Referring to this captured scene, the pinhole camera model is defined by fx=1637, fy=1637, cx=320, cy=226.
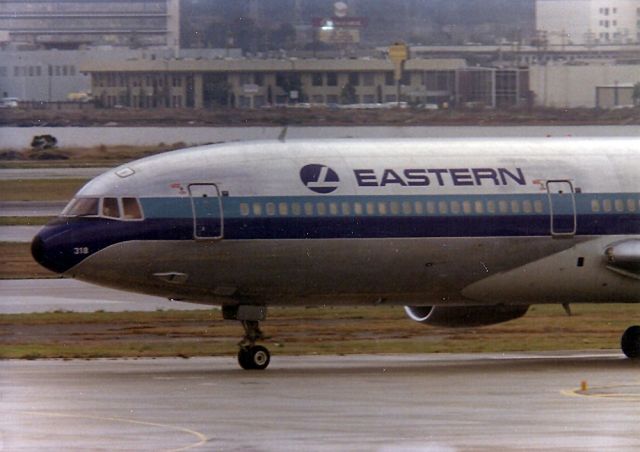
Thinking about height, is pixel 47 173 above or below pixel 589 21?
below

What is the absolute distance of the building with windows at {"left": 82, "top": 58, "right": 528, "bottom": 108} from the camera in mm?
59125

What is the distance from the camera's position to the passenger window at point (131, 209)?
29.6m

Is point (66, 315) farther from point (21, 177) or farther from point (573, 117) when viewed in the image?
point (21, 177)

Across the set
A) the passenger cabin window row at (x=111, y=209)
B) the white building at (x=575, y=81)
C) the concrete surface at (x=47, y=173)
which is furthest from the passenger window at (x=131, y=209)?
the concrete surface at (x=47, y=173)

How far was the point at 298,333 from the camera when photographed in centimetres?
3753

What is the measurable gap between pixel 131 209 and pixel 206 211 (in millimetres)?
1356

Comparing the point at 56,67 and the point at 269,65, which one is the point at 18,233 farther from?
the point at 269,65

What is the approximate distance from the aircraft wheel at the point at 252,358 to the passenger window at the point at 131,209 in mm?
3192

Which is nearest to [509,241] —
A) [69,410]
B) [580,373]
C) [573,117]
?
[580,373]

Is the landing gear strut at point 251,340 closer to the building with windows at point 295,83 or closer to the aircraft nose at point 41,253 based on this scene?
the aircraft nose at point 41,253

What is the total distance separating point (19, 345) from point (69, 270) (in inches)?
249

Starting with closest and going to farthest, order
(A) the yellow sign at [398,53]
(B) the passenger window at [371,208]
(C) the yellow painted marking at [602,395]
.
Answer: (C) the yellow painted marking at [602,395], (B) the passenger window at [371,208], (A) the yellow sign at [398,53]

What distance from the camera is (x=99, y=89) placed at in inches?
2586

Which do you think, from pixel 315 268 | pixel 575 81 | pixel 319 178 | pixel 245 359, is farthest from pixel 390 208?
pixel 575 81
